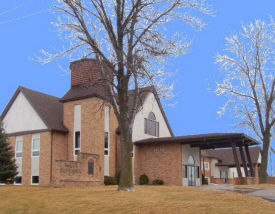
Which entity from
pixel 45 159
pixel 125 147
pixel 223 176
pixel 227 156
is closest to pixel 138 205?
pixel 125 147

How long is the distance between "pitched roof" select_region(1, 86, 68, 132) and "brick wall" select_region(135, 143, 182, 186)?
7.33 meters

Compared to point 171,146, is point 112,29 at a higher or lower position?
higher

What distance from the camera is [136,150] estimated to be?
112 feet

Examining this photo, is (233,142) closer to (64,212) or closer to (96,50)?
(96,50)

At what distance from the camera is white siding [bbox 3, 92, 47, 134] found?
32.8m

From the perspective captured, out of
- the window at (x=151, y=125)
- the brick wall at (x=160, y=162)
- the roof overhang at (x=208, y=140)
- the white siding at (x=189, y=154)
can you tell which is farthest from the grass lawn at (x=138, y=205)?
the window at (x=151, y=125)

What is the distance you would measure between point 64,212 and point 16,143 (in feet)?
75.7

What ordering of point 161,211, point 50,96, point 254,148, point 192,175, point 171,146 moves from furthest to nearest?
1. point 254,148
2. point 50,96
3. point 192,175
4. point 171,146
5. point 161,211

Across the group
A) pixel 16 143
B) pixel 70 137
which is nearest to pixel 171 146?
pixel 70 137

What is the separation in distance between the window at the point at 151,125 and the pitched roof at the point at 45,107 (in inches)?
319

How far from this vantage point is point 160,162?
109ft

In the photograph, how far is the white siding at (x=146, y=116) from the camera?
34.7 meters

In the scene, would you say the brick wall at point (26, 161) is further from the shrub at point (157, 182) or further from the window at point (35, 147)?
the shrub at point (157, 182)

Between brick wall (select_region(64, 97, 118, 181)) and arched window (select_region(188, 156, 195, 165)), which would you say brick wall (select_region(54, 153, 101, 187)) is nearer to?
brick wall (select_region(64, 97, 118, 181))
